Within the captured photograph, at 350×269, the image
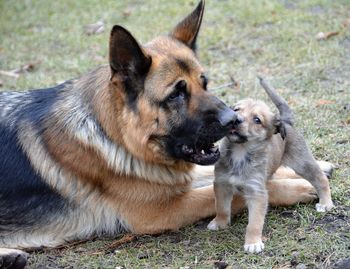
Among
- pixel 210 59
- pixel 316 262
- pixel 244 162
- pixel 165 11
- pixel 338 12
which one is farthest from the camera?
pixel 165 11

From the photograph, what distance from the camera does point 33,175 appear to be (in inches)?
208

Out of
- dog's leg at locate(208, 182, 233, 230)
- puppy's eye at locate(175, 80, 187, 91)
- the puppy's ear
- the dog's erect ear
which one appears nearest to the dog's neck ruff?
dog's leg at locate(208, 182, 233, 230)

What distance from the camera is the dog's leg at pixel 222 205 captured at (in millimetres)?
5047

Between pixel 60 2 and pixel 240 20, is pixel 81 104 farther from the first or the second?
pixel 60 2

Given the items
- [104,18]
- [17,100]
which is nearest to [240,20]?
[104,18]

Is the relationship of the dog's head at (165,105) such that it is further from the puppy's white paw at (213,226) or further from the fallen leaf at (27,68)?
the fallen leaf at (27,68)

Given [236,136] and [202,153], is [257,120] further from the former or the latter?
[202,153]

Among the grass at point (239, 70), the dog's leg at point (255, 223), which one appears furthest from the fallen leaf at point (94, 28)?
the dog's leg at point (255, 223)

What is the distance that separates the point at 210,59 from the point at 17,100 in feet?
13.7

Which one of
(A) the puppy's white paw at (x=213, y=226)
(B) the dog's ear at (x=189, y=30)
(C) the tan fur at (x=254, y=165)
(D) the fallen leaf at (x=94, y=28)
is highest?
(B) the dog's ear at (x=189, y=30)

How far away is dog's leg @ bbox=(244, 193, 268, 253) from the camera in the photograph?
189 inches

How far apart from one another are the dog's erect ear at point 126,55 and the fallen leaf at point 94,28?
6196 millimetres

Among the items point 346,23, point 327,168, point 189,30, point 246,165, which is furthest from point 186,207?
point 346,23

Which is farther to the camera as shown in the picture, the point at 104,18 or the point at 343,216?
the point at 104,18
